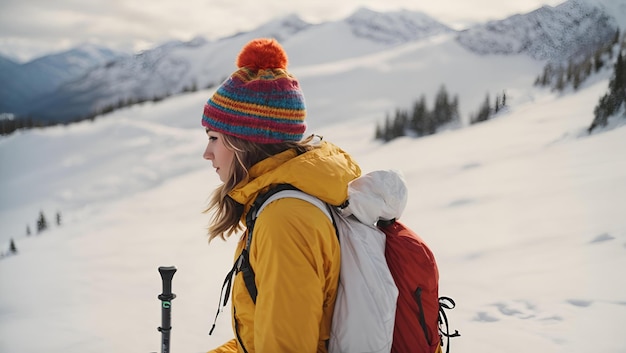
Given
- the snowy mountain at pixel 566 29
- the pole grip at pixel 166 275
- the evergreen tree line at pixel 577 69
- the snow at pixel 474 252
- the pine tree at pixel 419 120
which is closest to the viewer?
the pole grip at pixel 166 275

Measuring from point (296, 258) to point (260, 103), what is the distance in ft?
1.71

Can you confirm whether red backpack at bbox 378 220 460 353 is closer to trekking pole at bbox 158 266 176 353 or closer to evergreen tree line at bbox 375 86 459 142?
trekking pole at bbox 158 266 176 353

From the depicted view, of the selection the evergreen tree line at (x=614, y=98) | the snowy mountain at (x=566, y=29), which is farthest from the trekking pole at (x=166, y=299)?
the evergreen tree line at (x=614, y=98)

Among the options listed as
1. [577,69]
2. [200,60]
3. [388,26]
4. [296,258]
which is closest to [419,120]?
[577,69]

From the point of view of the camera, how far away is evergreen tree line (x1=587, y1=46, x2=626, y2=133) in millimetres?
4824

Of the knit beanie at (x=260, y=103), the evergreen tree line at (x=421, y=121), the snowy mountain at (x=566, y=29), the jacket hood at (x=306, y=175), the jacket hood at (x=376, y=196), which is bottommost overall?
the evergreen tree line at (x=421, y=121)

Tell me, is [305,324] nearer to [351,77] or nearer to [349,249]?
[349,249]

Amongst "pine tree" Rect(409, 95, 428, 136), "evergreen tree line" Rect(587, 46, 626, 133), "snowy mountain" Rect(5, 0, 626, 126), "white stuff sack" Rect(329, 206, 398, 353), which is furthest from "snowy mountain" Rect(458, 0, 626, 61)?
"snowy mountain" Rect(5, 0, 626, 126)

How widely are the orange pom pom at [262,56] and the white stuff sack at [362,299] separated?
0.57 meters

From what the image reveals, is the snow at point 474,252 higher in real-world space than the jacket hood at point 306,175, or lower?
lower

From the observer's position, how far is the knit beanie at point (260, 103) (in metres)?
1.48

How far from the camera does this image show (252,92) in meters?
1.48

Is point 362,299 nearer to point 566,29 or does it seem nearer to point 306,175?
point 306,175

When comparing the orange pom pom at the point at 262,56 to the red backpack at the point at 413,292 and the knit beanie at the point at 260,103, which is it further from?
the red backpack at the point at 413,292
